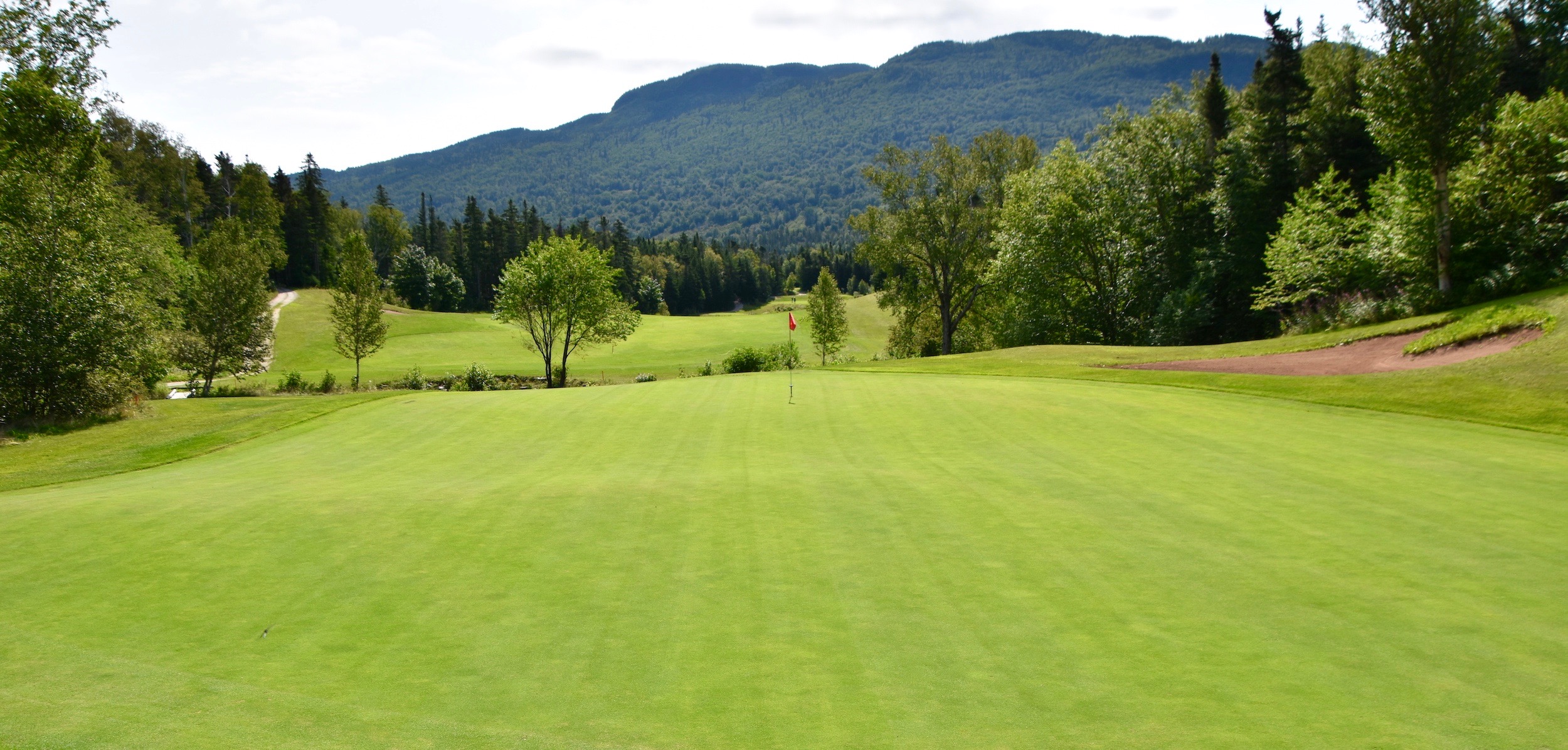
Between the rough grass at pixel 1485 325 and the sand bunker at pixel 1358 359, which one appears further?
the rough grass at pixel 1485 325

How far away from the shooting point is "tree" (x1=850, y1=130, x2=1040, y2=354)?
53.7 meters

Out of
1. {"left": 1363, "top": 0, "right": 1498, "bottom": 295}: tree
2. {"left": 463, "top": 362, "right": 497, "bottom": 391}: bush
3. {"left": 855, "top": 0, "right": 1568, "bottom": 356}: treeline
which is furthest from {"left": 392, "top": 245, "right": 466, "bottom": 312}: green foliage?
{"left": 1363, "top": 0, "right": 1498, "bottom": 295}: tree

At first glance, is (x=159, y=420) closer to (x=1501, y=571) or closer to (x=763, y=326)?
(x=1501, y=571)

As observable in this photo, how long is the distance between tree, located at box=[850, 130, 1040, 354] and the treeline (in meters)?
0.14

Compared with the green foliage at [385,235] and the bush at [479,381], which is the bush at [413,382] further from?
the green foliage at [385,235]

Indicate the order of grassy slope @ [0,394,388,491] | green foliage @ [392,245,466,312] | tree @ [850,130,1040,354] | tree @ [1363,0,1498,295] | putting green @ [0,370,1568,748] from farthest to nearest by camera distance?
green foliage @ [392,245,466,312]
tree @ [850,130,1040,354]
tree @ [1363,0,1498,295]
grassy slope @ [0,394,388,491]
putting green @ [0,370,1568,748]

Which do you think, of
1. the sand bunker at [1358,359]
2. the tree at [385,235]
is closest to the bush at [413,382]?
the sand bunker at [1358,359]

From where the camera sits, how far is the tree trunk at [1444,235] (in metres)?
27.1

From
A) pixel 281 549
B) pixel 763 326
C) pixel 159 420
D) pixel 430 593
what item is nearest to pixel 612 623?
pixel 430 593

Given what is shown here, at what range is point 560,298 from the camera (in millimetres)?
51031

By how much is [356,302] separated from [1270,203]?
51.1 meters

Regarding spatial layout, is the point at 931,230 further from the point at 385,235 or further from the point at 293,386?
the point at 385,235

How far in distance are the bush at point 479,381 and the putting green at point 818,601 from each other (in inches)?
1382

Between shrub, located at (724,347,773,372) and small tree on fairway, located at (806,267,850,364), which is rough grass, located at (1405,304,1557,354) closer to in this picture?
shrub, located at (724,347,773,372)
